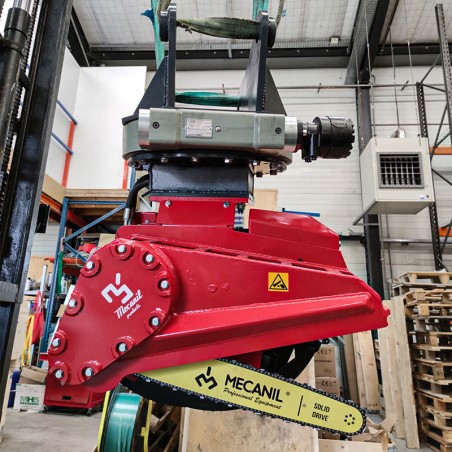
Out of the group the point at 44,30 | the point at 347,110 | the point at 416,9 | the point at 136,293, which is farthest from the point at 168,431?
the point at 416,9

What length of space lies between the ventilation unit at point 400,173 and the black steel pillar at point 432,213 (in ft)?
2.66

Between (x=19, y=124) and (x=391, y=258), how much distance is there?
22.7ft

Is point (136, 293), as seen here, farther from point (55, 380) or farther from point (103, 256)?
point (55, 380)

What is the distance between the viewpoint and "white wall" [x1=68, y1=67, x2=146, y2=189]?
6543 mm

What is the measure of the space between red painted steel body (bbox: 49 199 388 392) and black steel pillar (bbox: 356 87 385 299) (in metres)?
6.17

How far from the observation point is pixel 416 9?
7.16 metres

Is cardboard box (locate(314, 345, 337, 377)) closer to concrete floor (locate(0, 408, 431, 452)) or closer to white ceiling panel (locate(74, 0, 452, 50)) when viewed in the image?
concrete floor (locate(0, 408, 431, 452))

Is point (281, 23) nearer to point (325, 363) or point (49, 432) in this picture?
point (325, 363)

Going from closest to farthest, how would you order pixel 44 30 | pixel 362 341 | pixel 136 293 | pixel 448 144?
pixel 136 293 < pixel 44 30 < pixel 362 341 < pixel 448 144

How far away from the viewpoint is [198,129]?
44.7 inches

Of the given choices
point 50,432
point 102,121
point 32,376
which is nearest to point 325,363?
point 50,432

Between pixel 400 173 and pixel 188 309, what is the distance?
19.5 ft

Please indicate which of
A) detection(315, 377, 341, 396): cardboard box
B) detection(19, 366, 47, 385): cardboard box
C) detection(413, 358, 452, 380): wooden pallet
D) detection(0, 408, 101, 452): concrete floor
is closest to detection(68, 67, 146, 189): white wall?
detection(19, 366, 47, 385): cardboard box

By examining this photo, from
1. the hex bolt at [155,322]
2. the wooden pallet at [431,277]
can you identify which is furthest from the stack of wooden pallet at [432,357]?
the hex bolt at [155,322]
